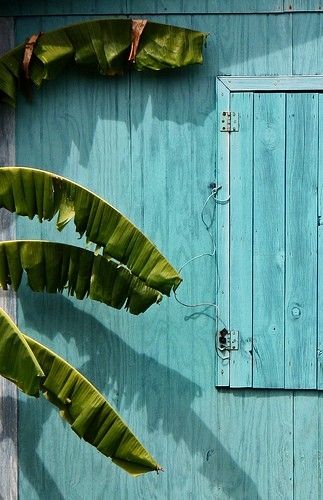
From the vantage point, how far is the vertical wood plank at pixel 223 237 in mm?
5688

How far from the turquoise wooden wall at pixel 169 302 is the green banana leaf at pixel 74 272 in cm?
37

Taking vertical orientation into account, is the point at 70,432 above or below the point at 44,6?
below

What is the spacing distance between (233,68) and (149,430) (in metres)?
→ 2.00

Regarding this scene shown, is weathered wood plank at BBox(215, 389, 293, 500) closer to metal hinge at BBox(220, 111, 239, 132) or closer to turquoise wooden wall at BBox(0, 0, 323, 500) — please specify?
turquoise wooden wall at BBox(0, 0, 323, 500)

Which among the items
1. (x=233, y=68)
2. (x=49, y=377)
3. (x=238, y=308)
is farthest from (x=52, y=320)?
(x=233, y=68)

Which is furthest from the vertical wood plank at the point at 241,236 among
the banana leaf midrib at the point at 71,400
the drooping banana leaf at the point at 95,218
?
the banana leaf midrib at the point at 71,400

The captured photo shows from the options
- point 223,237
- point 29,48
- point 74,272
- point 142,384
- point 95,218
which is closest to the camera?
point 95,218

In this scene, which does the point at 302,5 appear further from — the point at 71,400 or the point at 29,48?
the point at 71,400

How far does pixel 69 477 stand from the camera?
19.5 feet

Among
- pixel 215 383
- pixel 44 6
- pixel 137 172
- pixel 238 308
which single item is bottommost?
pixel 215 383

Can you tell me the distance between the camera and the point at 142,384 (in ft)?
19.2

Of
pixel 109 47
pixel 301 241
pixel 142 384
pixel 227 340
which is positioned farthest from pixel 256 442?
pixel 109 47

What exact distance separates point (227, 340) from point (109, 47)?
1665mm

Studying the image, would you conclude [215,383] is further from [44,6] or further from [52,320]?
[44,6]
